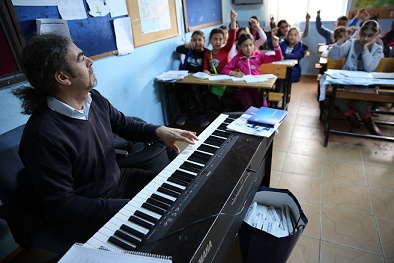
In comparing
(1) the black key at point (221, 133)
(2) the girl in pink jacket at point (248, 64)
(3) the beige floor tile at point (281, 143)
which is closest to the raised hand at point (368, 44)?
(2) the girl in pink jacket at point (248, 64)

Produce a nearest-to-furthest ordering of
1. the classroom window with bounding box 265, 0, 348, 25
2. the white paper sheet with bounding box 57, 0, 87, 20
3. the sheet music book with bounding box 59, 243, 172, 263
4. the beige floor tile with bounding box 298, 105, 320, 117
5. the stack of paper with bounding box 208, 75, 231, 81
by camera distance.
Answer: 1. the sheet music book with bounding box 59, 243, 172, 263
2. the white paper sheet with bounding box 57, 0, 87, 20
3. the stack of paper with bounding box 208, 75, 231, 81
4. the beige floor tile with bounding box 298, 105, 320, 117
5. the classroom window with bounding box 265, 0, 348, 25

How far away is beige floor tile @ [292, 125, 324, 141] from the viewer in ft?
9.27

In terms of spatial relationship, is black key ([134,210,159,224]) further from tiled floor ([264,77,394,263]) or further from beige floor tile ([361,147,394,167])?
beige floor tile ([361,147,394,167])

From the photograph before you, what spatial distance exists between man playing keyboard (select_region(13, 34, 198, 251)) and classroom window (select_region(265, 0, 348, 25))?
185 inches

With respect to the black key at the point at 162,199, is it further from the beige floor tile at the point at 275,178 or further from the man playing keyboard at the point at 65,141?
the beige floor tile at the point at 275,178

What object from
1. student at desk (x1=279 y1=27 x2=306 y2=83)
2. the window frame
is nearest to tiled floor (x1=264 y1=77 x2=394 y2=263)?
student at desk (x1=279 y1=27 x2=306 y2=83)

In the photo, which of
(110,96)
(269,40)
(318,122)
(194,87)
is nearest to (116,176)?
(110,96)

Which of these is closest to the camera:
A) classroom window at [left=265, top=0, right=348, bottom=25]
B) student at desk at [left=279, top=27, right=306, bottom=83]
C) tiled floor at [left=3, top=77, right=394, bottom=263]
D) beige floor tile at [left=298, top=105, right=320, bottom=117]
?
tiled floor at [left=3, top=77, right=394, bottom=263]

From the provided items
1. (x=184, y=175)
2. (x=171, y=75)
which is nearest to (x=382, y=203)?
(x=184, y=175)

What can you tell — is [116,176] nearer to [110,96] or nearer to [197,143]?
[197,143]

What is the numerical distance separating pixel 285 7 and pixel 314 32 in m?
0.73

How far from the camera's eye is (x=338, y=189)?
203 cm

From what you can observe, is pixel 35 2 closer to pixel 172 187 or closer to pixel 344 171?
pixel 172 187

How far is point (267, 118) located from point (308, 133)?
1.80 metres
